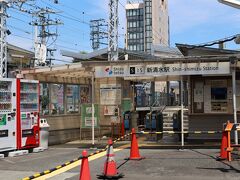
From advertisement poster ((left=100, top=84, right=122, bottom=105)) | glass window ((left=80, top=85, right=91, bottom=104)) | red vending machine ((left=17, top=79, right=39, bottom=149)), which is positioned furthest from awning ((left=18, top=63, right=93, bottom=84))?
advertisement poster ((left=100, top=84, right=122, bottom=105))

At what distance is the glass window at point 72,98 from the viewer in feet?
65.3

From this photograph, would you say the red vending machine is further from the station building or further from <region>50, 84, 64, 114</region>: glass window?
<region>50, 84, 64, 114</region>: glass window

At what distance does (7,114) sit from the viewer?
47.5ft

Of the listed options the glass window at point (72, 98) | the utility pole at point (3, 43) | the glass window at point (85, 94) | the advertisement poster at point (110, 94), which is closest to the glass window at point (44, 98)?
the glass window at point (72, 98)

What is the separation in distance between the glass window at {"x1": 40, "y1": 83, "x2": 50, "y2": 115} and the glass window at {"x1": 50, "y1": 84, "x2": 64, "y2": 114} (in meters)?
0.30

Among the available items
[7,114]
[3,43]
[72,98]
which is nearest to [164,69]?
[7,114]

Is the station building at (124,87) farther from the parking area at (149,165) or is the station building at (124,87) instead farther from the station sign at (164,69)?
the parking area at (149,165)

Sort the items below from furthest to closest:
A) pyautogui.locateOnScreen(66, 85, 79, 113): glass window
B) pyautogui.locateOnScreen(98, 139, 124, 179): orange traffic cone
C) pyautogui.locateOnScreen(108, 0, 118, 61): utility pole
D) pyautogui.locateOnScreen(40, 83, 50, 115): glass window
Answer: pyautogui.locateOnScreen(108, 0, 118, 61): utility pole < pyautogui.locateOnScreen(66, 85, 79, 113): glass window < pyautogui.locateOnScreen(40, 83, 50, 115): glass window < pyautogui.locateOnScreen(98, 139, 124, 179): orange traffic cone

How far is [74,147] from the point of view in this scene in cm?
1658

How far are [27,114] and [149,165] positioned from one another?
599cm

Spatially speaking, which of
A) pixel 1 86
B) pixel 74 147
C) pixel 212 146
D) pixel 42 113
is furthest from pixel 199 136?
pixel 1 86

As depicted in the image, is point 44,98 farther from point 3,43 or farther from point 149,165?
point 3,43

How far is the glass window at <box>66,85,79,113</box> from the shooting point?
19906 mm

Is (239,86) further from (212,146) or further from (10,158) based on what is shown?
(10,158)
